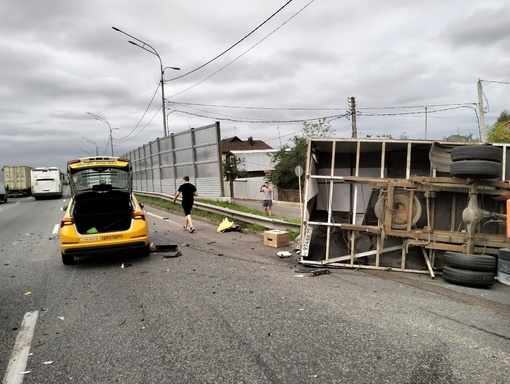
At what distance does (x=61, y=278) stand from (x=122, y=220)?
2033mm

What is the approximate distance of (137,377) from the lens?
3.13 meters

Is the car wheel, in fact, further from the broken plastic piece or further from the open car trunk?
the broken plastic piece

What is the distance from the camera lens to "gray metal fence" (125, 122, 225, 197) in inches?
683

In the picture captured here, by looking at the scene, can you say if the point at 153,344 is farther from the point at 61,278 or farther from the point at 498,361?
the point at 61,278

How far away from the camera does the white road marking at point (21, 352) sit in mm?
3198

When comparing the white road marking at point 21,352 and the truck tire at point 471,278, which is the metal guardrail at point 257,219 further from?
the white road marking at point 21,352

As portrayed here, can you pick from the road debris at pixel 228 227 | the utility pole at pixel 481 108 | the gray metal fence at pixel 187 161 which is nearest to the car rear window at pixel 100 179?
the road debris at pixel 228 227

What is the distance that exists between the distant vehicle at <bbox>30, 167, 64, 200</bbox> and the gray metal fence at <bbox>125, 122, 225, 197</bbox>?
391 inches

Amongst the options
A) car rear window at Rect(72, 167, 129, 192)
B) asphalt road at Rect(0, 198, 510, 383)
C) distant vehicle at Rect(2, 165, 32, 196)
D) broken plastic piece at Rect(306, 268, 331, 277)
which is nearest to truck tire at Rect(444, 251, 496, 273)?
asphalt road at Rect(0, 198, 510, 383)

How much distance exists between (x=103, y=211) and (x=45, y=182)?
28271mm

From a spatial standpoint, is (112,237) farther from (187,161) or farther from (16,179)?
(16,179)

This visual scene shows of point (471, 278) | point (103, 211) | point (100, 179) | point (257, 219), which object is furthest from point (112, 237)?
point (471, 278)

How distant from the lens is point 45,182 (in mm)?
32656

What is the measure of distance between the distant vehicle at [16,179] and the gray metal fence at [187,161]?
57.4 ft
